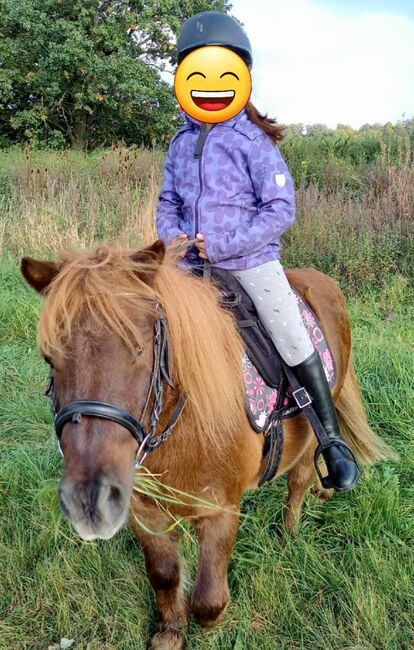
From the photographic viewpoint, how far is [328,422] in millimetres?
2379

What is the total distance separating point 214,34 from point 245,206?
69cm

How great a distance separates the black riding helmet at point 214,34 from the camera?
2.05 meters

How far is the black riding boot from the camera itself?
228 centimetres

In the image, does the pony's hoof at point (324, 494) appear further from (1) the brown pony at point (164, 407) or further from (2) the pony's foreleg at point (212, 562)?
(2) the pony's foreleg at point (212, 562)

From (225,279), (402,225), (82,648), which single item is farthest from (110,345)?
(402,225)

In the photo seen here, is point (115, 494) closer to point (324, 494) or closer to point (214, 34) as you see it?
point (214, 34)

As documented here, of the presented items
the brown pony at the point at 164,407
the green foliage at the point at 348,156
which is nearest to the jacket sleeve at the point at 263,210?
the brown pony at the point at 164,407

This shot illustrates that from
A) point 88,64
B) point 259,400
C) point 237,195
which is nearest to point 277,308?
point 259,400

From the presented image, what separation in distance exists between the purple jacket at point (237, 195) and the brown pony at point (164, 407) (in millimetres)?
339

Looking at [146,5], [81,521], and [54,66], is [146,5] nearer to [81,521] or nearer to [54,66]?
[54,66]

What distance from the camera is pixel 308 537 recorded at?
2.66 metres

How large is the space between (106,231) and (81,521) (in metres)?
6.12

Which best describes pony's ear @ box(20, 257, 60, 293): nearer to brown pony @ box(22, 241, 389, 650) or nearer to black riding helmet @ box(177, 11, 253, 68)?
brown pony @ box(22, 241, 389, 650)

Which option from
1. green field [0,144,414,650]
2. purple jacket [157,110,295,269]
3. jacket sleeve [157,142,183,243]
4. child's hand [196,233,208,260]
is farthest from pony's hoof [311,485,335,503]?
jacket sleeve [157,142,183,243]
